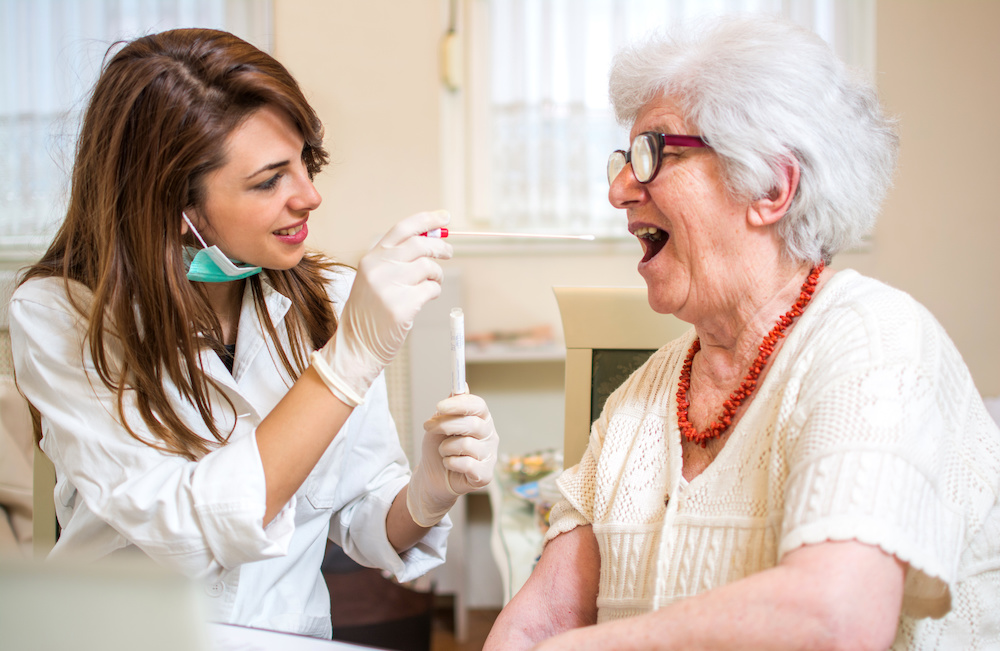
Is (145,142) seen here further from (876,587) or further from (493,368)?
(493,368)

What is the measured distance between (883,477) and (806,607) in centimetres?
15

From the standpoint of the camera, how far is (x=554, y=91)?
263 centimetres

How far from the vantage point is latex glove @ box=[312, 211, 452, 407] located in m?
1.01

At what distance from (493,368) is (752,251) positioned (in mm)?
1804

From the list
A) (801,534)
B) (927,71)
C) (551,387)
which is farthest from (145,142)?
(927,71)

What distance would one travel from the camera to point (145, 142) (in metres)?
1.04

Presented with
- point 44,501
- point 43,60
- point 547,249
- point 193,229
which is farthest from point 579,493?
point 43,60

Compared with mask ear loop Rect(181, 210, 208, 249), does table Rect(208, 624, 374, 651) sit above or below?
below

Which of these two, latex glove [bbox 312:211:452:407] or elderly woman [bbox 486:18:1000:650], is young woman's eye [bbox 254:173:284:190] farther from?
elderly woman [bbox 486:18:1000:650]

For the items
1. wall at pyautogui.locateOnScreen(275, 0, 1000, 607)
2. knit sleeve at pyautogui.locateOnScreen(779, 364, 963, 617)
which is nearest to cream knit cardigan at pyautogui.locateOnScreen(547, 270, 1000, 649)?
knit sleeve at pyautogui.locateOnScreen(779, 364, 963, 617)

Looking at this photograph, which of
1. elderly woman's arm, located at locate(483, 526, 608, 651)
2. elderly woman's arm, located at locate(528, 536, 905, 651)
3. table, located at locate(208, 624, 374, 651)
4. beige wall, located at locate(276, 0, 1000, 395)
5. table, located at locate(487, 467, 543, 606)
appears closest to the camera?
elderly woman's arm, located at locate(528, 536, 905, 651)

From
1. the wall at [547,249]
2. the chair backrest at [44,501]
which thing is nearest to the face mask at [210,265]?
the chair backrest at [44,501]

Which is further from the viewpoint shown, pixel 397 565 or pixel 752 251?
pixel 397 565

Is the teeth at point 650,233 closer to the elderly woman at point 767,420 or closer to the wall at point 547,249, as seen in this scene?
the elderly woman at point 767,420
